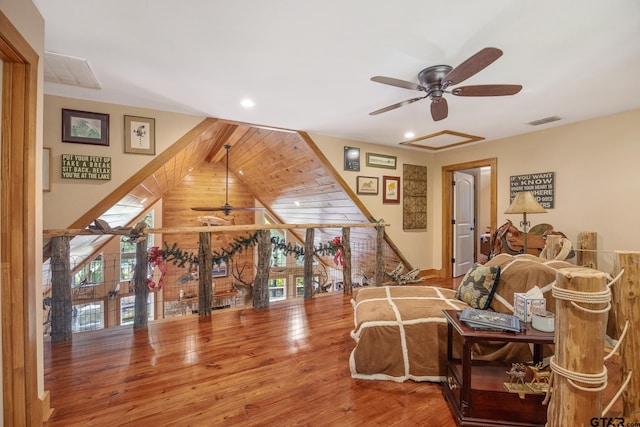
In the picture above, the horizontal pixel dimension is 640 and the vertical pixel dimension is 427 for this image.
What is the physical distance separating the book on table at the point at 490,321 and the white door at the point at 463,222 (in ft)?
12.3

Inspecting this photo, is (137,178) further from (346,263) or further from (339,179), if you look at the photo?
(346,263)

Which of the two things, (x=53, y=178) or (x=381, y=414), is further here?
(x=53, y=178)

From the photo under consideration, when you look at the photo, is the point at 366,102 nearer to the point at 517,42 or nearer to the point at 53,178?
the point at 517,42

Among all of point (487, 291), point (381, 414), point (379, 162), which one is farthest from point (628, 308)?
point (379, 162)

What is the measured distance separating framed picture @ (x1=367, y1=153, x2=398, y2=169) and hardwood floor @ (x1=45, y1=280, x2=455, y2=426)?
2.60 meters

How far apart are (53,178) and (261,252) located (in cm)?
209

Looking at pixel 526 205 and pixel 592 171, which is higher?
pixel 592 171

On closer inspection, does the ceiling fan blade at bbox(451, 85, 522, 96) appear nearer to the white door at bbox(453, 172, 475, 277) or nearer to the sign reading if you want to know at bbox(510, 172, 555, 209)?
the sign reading if you want to know at bbox(510, 172, 555, 209)

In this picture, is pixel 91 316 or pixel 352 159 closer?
pixel 352 159

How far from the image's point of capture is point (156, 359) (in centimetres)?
220

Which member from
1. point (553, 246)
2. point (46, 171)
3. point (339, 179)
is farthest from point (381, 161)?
point (46, 171)

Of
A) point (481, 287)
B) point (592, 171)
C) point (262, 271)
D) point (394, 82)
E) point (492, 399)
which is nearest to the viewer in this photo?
point (492, 399)

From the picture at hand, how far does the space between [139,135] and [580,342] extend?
3566mm

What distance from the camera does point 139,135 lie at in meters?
2.91
